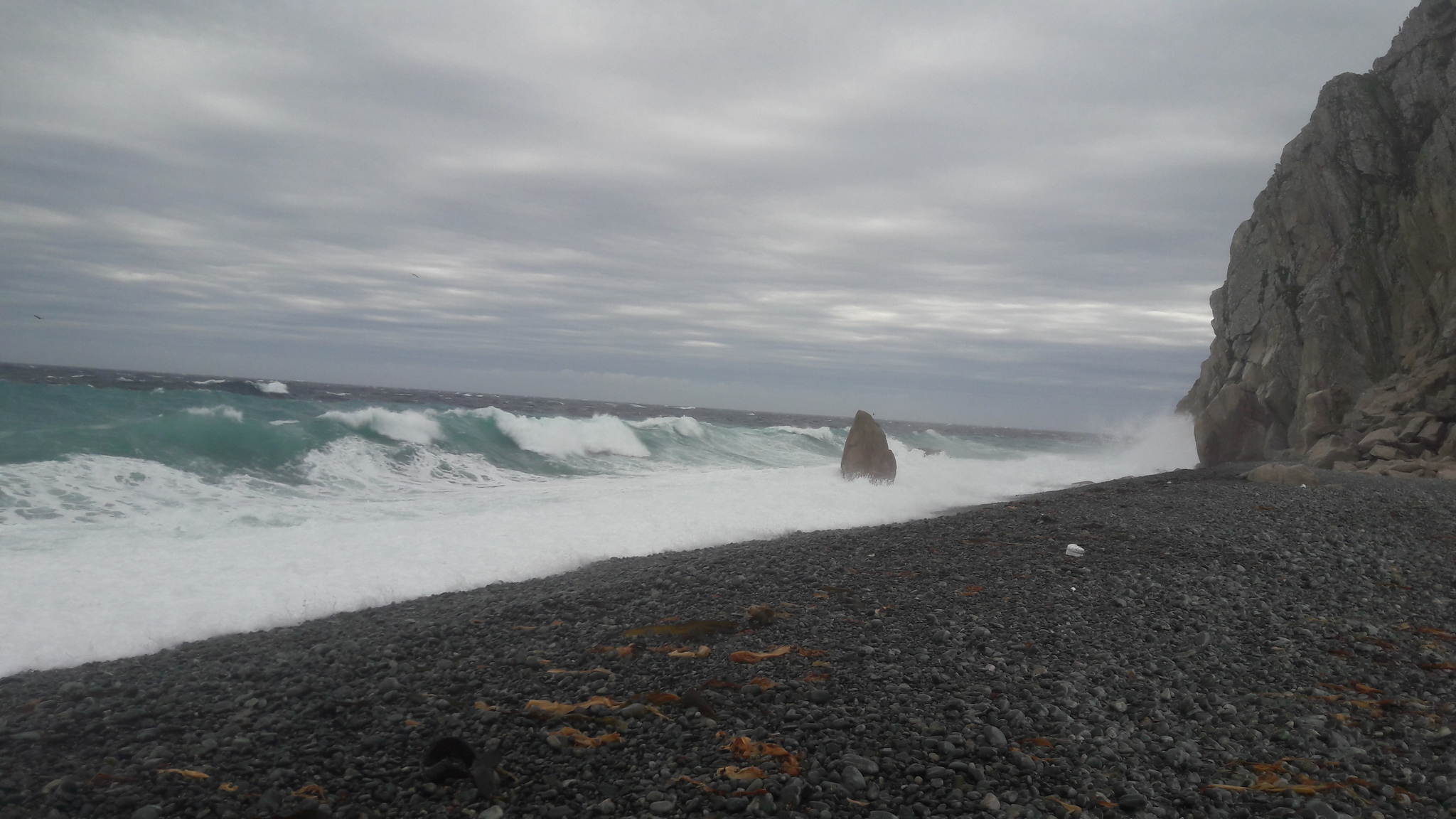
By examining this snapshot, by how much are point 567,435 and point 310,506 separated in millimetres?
12169

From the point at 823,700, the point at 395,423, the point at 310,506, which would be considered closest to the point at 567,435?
the point at 395,423

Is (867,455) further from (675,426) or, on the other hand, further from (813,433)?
(813,433)

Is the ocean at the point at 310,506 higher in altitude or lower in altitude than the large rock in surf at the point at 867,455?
lower

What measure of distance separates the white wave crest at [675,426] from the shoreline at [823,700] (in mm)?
21819

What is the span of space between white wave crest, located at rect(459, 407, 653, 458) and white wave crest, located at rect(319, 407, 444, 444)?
237 cm

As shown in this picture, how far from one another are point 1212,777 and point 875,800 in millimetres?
1445

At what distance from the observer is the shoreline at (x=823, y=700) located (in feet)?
9.81

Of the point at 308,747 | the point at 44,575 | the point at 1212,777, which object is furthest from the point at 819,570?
the point at 44,575

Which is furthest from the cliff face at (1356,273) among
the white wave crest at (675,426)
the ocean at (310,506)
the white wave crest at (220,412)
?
the white wave crest at (220,412)

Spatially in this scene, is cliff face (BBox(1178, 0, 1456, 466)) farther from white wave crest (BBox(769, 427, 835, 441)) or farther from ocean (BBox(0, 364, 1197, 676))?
white wave crest (BBox(769, 427, 835, 441))

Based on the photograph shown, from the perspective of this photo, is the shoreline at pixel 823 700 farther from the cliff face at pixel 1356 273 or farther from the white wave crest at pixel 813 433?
the white wave crest at pixel 813 433

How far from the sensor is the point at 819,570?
6.89m

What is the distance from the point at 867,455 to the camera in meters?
17.6

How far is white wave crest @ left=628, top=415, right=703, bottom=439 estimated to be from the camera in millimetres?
28578
